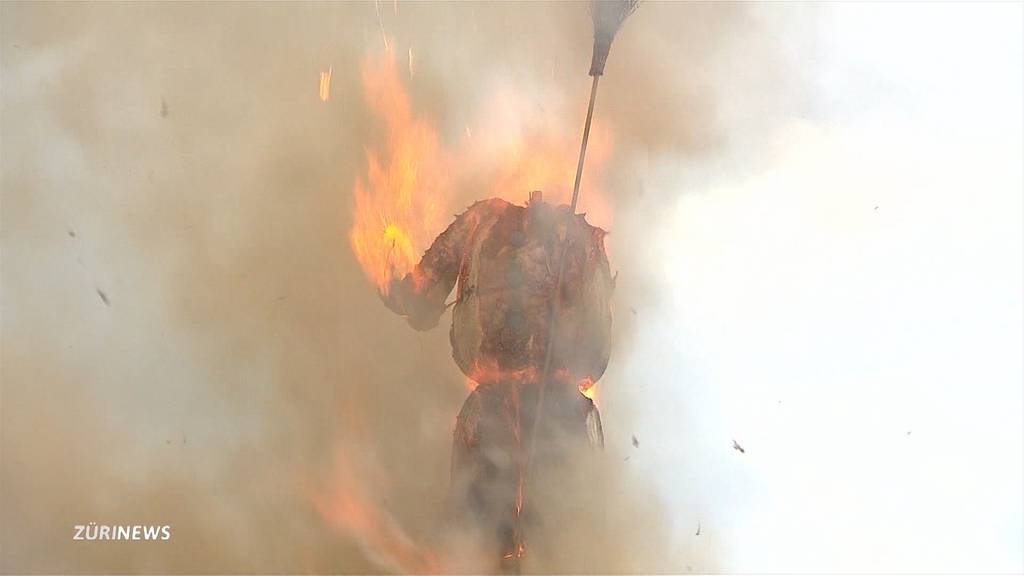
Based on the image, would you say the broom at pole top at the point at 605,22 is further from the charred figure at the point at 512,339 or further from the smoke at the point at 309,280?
the charred figure at the point at 512,339

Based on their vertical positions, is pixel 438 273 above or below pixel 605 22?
below

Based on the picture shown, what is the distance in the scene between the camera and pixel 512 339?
3.68ft

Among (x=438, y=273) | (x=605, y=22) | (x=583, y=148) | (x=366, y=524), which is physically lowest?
(x=366, y=524)

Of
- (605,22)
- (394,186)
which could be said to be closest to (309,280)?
(394,186)

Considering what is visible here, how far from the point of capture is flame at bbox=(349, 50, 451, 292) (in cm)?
121

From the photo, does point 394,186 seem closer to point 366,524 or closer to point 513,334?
point 513,334

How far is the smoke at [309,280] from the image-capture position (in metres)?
1.17

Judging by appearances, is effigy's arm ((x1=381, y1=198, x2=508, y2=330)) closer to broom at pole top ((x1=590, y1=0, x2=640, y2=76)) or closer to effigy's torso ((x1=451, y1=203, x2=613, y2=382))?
effigy's torso ((x1=451, y1=203, x2=613, y2=382))

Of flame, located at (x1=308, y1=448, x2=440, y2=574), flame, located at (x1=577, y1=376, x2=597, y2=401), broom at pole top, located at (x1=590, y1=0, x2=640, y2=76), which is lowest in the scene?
flame, located at (x1=308, y1=448, x2=440, y2=574)

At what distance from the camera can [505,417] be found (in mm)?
1131

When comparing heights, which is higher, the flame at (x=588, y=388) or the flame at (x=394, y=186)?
the flame at (x=394, y=186)

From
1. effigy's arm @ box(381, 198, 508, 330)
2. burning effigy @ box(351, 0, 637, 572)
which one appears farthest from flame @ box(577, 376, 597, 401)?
effigy's arm @ box(381, 198, 508, 330)

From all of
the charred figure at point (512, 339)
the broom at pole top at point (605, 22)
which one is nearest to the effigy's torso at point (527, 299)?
the charred figure at point (512, 339)

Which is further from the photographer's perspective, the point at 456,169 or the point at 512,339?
the point at 456,169
